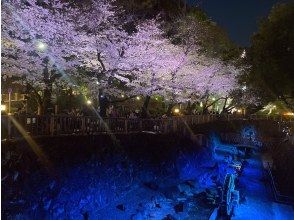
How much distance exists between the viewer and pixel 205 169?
74.4ft

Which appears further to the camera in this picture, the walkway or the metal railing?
the metal railing

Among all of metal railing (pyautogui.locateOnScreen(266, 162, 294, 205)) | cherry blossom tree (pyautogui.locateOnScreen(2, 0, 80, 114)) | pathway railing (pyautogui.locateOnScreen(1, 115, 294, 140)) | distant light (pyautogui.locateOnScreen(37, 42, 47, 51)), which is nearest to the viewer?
pathway railing (pyautogui.locateOnScreen(1, 115, 294, 140))

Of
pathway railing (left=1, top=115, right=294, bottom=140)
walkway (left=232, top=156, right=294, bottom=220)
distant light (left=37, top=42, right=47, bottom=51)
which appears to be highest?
distant light (left=37, top=42, right=47, bottom=51)

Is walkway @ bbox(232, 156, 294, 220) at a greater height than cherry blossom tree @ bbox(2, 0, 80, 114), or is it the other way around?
cherry blossom tree @ bbox(2, 0, 80, 114)

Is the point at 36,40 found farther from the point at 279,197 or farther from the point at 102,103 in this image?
the point at 279,197

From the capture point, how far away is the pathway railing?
11.6m

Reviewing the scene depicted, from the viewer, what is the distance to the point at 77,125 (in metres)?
14.3

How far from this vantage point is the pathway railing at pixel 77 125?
38.0ft

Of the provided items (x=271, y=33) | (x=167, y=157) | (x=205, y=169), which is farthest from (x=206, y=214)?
(x=271, y=33)

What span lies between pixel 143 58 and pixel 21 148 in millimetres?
9971

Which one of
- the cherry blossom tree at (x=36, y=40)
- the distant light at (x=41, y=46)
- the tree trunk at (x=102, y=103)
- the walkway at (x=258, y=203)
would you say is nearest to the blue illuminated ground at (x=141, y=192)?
the walkway at (x=258, y=203)

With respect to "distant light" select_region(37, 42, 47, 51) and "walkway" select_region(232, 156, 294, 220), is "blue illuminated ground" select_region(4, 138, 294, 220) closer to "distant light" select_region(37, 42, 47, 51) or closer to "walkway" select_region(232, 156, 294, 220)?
"walkway" select_region(232, 156, 294, 220)

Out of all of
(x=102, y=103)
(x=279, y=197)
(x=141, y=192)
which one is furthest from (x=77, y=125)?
(x=279, y=197)

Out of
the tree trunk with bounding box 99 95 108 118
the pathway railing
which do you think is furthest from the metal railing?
the tree trunk with bounding box 99 95 108 118
